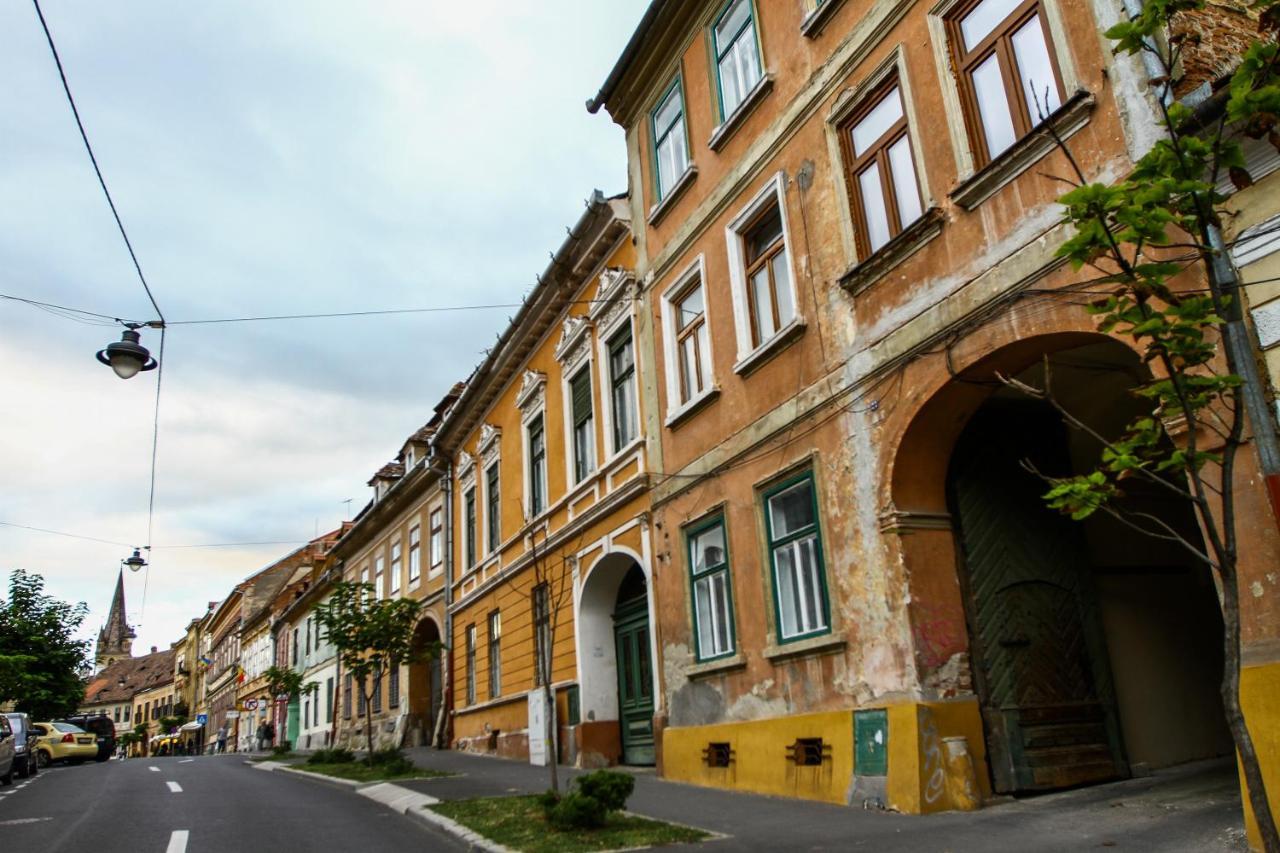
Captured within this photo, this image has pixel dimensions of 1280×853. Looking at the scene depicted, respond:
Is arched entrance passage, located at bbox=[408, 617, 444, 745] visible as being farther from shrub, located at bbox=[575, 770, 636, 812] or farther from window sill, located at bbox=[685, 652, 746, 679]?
shrub, located at bbox=[575, 770, 636, 812]

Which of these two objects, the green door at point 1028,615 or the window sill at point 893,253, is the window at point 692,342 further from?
the green door at point 1028,615

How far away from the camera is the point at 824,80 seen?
1072cm

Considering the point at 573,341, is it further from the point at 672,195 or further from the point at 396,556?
the point at 396,556

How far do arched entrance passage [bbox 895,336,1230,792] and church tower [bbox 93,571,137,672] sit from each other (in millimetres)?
142072

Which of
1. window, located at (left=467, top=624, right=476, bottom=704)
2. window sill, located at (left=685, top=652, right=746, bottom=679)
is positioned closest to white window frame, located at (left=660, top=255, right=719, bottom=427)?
window sill, located at (left=685, top=652, right=746, bottom=679)

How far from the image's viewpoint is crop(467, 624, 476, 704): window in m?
22.2

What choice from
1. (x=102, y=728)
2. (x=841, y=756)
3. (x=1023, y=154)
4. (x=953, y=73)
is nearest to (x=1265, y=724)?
(x=841, y=756)

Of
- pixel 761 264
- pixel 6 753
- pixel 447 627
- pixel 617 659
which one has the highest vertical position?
pixel 761 264

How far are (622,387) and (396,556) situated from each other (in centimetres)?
1708

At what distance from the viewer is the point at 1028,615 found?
31.5 feet

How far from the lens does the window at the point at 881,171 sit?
9.56 m

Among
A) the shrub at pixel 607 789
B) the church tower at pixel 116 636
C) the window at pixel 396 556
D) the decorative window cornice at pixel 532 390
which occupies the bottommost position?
the shrub at pixel 607 789

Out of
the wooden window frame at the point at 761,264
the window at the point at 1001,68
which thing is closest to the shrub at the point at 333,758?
the wooden window frame at the point at 761,264

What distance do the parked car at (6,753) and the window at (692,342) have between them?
50.8 feet
